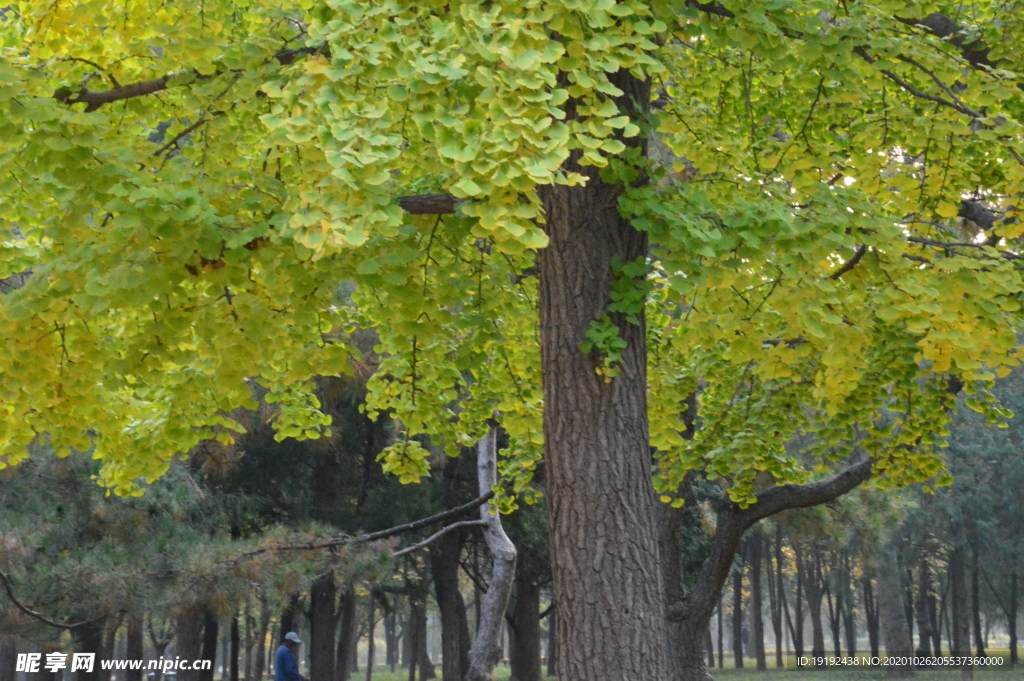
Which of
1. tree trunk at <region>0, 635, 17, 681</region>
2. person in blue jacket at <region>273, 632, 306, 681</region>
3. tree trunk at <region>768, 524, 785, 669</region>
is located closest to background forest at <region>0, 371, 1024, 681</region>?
tree trunk at <region>0, 635, 17, 681</region>

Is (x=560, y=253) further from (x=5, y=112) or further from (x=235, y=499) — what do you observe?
(x=235, y=499)

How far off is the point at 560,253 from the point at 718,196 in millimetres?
1736

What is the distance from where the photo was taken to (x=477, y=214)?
3.37 meters

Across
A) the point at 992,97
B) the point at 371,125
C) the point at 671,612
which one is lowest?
the point at 671,612

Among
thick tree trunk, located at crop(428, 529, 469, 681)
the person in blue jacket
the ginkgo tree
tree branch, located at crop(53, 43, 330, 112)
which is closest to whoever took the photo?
the ginkgo tree

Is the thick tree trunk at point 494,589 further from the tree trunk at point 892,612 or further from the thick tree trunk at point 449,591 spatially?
the tree trunk at point 892,612

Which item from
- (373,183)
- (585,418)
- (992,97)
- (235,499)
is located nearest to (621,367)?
(585,418)

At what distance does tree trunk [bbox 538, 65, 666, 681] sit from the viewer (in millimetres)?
4363

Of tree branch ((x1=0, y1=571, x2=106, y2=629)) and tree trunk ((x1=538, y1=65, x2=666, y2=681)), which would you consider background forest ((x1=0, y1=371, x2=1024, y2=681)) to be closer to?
tree branch ((x1=0, y1=571, x2=106, y2=629))

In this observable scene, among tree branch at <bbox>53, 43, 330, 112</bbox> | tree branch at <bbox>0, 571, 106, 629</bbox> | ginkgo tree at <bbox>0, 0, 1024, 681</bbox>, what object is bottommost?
tree branch at <bbox>0, 571, 106, 629</bbox>

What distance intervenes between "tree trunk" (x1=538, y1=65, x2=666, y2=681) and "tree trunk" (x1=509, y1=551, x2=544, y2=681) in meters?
15.8

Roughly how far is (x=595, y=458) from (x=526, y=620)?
1700 centimetres

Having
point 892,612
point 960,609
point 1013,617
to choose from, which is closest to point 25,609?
point 892,612

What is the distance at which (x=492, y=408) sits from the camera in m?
7.92
